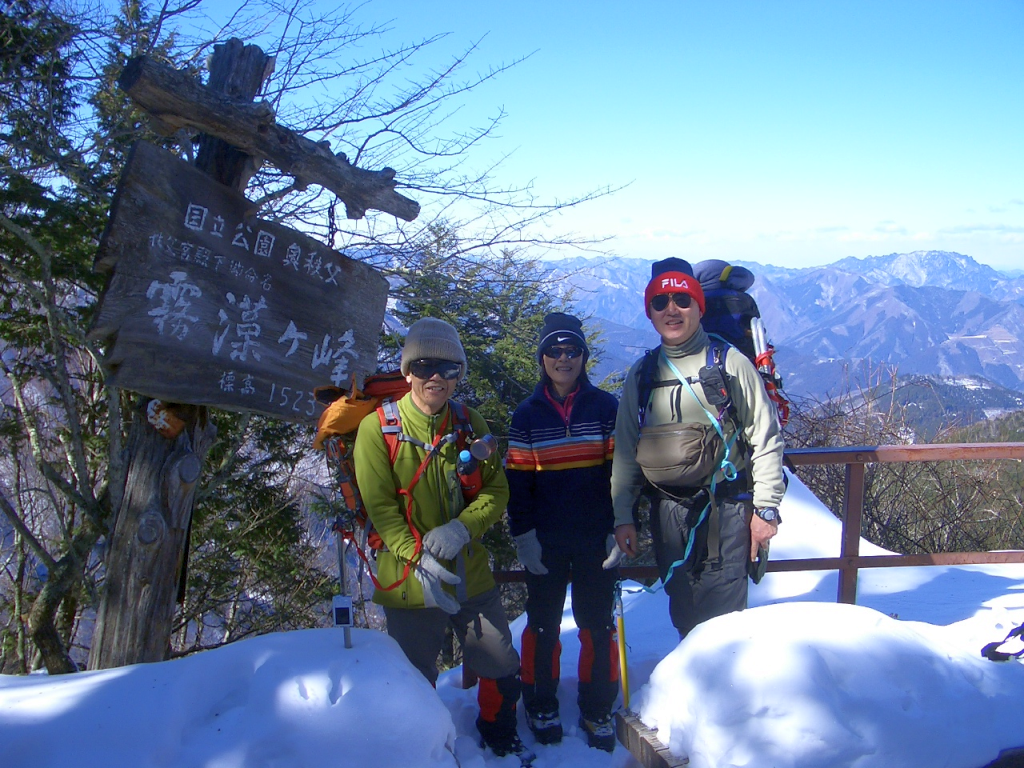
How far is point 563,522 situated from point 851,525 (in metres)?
1.82

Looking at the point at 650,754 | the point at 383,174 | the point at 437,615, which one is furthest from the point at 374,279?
the point at 650,754

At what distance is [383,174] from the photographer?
3268 mm

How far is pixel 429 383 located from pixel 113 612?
5.77ft

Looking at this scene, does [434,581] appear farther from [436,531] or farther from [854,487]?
[854,487]

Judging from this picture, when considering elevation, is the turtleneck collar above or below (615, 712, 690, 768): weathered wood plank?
above

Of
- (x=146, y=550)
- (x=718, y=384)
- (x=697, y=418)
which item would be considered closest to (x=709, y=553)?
(x=697, y=418)

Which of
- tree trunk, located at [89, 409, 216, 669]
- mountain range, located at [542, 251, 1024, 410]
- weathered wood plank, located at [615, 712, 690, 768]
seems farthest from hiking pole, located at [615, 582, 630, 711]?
mountain range, located at [542, 251, 1024, 410]

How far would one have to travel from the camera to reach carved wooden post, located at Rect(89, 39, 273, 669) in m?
3.06

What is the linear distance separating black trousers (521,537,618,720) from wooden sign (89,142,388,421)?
1.31 metres

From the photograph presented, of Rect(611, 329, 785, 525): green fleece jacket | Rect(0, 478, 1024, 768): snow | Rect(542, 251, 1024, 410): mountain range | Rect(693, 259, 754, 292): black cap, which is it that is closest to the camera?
Rect(0, 478, 1024, 768): snow

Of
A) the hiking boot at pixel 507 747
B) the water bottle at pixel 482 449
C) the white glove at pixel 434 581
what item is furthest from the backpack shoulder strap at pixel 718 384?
the hiking boot at pixel 507 747

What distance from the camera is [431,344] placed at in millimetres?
2828

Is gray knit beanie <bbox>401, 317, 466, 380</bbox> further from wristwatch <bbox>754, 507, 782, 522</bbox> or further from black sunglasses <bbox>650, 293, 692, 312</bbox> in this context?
wristwatch <bbox>754, 507, 782, 522</bbox>

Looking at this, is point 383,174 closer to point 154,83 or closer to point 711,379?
point 154,83
